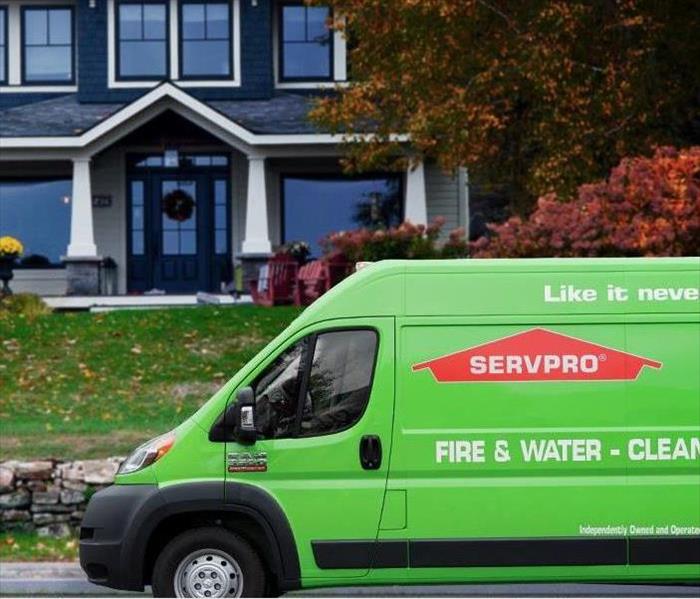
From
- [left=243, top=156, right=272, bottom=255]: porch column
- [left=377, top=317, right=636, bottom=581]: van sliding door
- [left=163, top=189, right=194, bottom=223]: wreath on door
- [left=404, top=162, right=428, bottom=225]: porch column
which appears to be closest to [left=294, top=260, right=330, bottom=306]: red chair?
[left=243, top=156, right=272, bottom=255]: porch column

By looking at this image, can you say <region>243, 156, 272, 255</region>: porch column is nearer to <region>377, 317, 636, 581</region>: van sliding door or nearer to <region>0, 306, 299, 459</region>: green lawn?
<region>0, 306, 299, 459</region>: green lawn

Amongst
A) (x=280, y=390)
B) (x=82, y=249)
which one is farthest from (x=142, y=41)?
(x=280, y=390)

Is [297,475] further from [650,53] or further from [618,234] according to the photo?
[650,53]

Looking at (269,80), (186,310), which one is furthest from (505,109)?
(269,80)

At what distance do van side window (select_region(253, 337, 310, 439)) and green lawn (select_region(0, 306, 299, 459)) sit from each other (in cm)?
546

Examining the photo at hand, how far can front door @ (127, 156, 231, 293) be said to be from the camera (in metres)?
32.0

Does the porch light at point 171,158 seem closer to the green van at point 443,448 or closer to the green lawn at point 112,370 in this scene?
the green lawn at point 112,370

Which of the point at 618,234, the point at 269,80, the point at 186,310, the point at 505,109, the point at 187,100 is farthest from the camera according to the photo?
the point at 269,80

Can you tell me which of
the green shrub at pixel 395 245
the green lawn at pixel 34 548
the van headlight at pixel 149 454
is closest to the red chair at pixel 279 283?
the green shrub at pixel 395 245

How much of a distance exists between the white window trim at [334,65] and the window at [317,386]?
905 inches

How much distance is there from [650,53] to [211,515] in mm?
13474

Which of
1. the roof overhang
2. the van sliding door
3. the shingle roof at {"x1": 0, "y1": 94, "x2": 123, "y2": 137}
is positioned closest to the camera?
the van sliding door

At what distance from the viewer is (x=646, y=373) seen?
28.2 ft

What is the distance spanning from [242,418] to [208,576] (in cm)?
97
